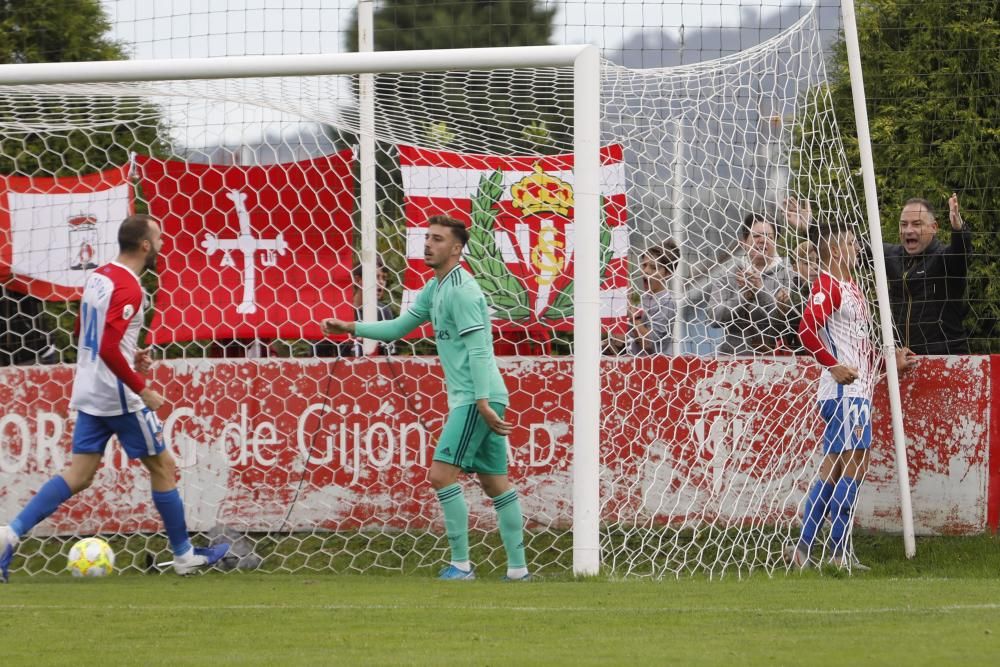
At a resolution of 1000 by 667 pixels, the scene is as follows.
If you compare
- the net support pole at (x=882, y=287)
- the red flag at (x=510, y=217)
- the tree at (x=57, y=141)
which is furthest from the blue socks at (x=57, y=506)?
the net support pole at (x=882, y=287)

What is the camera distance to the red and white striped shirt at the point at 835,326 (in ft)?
25.3

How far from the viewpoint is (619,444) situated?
8.41 meters

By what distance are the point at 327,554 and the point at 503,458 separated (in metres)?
1.94

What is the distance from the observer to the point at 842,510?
7797 millimetres

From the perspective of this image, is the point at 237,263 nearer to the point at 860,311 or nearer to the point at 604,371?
the point at 604,371

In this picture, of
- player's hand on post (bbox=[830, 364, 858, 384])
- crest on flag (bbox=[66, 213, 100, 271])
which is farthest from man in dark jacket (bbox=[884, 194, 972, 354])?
crest on flag (bbox=[66, 213, 100, 271])

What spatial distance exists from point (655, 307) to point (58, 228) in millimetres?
3940

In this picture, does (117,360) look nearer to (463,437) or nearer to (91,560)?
(91,560)

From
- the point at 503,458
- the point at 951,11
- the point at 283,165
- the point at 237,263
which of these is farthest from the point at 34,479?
the point at 951,11

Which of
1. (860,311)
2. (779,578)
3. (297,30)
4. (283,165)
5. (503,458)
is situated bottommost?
(779,578)

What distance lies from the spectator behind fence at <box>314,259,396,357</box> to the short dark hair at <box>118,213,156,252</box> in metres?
1.89

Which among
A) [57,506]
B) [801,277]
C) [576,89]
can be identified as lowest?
[57,506]

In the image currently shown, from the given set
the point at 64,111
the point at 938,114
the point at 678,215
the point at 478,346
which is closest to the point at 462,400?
the point at 478,346

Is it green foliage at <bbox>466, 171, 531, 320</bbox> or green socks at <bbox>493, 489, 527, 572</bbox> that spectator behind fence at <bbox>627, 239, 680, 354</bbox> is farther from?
green socks at <bbox>493, 489, 527, 572</bbox>
